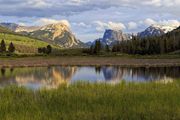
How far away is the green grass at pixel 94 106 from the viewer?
18281mm

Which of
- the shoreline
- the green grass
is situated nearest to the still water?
the green grass

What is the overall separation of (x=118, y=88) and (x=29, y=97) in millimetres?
7811

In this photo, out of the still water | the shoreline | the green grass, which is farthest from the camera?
the shoreline

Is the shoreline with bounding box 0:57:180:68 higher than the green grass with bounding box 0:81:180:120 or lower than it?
lower

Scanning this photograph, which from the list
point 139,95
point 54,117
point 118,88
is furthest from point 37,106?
point 118,88

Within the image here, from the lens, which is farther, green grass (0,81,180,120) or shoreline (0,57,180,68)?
shoreline (0,57,180,68)

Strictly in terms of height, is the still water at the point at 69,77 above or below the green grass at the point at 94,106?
below

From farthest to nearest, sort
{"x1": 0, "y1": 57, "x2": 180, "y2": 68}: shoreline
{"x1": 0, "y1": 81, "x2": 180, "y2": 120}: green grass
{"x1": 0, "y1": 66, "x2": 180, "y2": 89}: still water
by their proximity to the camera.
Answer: {"x1": 0, "y1": 57, "x2": 180, "y2": 68}: shoreline, {"x1": 0, "y1": 66, "x2": 180, "y2": 89}: still water, {"x1": 0, "y1": 81, "x2": 180, "y2": 120}: green grass

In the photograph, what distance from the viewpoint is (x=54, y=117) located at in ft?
59.6

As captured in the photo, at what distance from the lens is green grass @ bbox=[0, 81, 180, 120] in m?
18.3

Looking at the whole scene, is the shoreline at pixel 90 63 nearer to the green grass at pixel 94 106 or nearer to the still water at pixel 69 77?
the still water at pixel 69 77

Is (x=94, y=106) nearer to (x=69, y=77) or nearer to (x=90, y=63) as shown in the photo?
(x=69, y=77)

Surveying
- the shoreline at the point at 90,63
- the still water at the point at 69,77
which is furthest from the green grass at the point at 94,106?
the shoreline at the point at 90,63

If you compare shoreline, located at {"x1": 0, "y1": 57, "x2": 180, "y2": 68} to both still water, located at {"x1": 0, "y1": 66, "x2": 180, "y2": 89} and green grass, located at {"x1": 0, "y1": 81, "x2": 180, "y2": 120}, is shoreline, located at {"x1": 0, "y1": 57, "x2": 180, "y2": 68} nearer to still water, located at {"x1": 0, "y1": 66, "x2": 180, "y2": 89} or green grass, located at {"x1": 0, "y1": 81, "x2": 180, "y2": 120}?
still water, located at {"x1": 0, "y1": 66, "x2": 180, "y2": 89}
